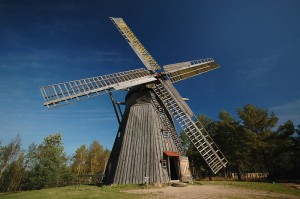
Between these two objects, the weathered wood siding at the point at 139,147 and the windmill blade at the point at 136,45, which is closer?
the weathered wood siding at the point at 139,147

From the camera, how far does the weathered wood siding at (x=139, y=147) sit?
54.6 feet

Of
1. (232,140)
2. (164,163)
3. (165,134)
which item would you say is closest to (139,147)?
(164,163)

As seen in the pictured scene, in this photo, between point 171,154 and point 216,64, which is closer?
point 171,154

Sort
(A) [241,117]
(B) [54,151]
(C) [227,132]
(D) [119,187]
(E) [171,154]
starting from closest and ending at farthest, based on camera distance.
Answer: (D) [119,187], (E) [171,154], (B) [54,151], (A) [241,117], (C) [227,132]

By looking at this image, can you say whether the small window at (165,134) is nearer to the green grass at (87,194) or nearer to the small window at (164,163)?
the small window at (164,163)

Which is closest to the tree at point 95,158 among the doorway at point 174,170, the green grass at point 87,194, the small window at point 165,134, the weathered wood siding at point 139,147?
the weathered wood siding at point 139,147

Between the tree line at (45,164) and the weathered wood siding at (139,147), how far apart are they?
17.6 feet

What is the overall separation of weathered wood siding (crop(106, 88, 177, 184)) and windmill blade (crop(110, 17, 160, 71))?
4016 millimetres

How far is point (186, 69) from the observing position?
23625 mm

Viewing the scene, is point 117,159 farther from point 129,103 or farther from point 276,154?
point 276,154

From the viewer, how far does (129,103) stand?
21.4 meters

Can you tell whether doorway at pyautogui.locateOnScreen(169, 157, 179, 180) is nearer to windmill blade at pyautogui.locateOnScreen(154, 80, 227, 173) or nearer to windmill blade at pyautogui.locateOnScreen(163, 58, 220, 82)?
windmill blade at pyautogui.locateOnScreen(154, 80, 227, 173)

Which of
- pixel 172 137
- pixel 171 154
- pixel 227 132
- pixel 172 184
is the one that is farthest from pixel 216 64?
pixel 227 132

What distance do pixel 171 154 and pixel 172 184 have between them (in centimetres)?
253
